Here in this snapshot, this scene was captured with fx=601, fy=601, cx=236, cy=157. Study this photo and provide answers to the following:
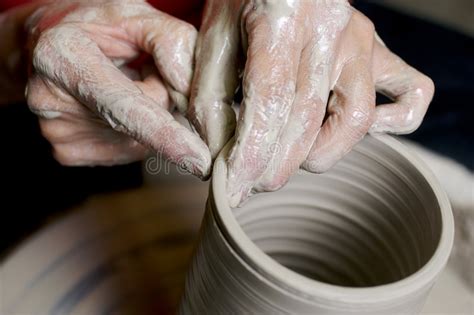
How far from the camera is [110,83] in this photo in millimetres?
788

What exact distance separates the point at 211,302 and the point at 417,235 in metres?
0.28

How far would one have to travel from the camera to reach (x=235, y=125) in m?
0.78

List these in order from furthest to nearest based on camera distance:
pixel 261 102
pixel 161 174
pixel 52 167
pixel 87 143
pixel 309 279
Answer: pixel 52 167
pixel 161 174
pixel 87 143
pixel 261 102
pixel 309 279

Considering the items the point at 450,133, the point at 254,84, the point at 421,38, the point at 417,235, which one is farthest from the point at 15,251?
the point at 421,38

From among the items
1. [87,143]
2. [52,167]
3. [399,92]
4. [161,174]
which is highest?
[399,92]

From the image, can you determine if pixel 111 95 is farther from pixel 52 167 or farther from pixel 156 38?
pixel 52 167

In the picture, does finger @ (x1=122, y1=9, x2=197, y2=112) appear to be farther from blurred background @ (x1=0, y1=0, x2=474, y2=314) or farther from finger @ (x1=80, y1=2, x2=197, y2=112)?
blurred background @ (x1=0, y1=0, x2=474, y2=314)

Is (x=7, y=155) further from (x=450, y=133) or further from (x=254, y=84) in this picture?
(x=450, y=133)

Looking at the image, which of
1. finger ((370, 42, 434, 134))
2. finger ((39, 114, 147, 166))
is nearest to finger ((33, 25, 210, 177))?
finger ((39, 114, 147, 166))

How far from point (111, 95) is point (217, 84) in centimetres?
14

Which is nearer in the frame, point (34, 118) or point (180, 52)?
point (180, 52)

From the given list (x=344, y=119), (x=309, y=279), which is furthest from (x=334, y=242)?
(x=309, y=279)

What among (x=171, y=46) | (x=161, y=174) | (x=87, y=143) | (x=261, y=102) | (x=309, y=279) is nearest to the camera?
(x=309, y=279)

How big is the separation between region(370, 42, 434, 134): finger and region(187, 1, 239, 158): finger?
0.21 metres
